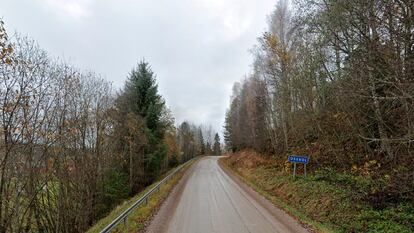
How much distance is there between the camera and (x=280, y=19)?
897 inches

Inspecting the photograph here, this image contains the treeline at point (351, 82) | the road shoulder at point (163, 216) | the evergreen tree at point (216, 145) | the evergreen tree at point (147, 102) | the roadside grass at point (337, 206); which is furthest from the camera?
the evergreen tree at point (216, 145)

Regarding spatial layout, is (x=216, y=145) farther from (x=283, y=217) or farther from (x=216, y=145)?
(x=283, y=217)

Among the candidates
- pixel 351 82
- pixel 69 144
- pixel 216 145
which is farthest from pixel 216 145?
pixel 351 82

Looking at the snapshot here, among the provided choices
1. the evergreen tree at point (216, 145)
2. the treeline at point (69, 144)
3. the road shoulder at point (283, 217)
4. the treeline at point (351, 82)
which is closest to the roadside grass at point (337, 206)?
the road shoulder at point (283, 217)

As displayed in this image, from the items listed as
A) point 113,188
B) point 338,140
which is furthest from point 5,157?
point 338,140

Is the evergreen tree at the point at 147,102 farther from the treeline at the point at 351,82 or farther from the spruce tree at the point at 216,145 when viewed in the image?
the spruce tree at the point at 216,145

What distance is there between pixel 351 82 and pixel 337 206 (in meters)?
4.70

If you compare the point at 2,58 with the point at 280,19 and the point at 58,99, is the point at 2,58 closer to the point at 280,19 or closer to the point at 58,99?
the point at 58,99

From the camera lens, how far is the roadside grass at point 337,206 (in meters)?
8.18

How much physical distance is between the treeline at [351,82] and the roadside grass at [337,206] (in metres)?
0.55

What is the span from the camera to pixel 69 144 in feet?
49.6

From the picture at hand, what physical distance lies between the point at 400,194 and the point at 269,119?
2176 centimetres

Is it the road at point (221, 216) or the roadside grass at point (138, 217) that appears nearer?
the road at point (221, 216)

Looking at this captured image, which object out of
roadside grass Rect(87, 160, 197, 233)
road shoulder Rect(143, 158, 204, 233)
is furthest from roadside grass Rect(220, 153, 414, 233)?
roadside grass Rect(87, 160, 197, 233)
